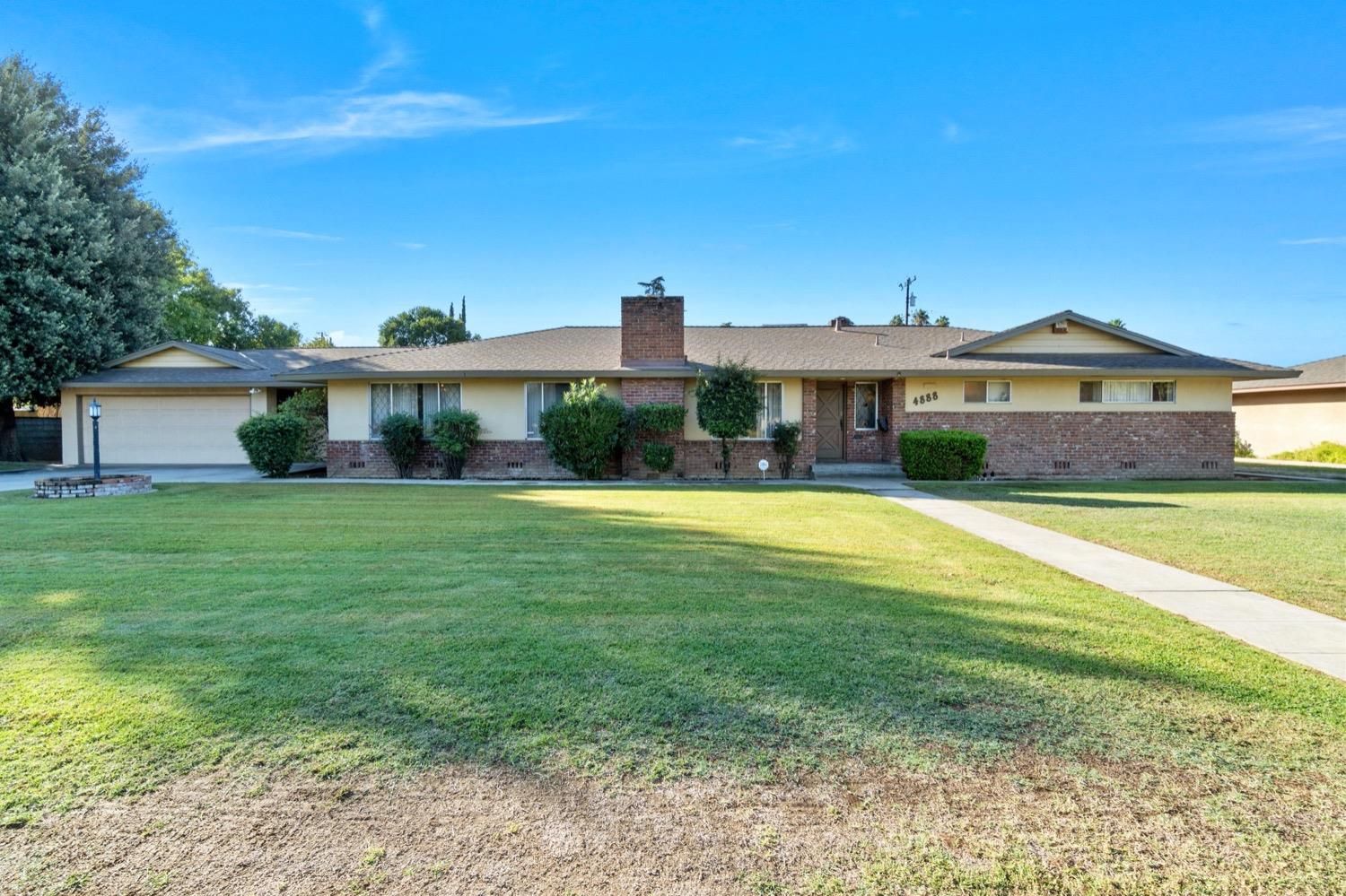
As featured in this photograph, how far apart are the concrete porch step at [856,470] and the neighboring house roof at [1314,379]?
14.5 metres

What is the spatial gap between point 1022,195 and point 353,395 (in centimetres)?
2114

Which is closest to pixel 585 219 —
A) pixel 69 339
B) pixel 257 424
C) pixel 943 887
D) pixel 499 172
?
pixel 499 172

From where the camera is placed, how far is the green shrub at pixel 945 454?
16.0 metres

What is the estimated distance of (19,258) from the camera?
19.7 meters

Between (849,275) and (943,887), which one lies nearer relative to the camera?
(943,887)

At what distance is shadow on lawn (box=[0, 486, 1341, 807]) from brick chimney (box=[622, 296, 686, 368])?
1052cm

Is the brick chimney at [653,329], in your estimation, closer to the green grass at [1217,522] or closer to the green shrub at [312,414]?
the green grass at [1217,522]

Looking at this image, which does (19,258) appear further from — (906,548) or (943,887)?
(943,887)

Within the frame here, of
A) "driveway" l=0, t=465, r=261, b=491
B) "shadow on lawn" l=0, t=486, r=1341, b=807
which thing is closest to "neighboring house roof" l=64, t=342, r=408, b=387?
"driveway" l=0, t=465, r=261, b=491

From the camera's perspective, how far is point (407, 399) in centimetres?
1744

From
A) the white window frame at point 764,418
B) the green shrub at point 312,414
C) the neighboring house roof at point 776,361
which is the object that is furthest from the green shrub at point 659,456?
the green shrub at point 312,414

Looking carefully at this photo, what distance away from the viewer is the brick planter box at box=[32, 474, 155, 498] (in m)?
12.0

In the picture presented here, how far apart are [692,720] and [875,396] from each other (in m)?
16.2

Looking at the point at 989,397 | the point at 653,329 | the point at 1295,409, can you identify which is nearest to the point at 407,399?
the point at 653,329
